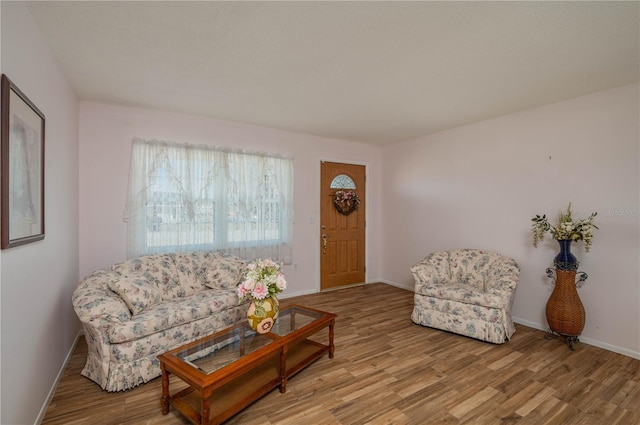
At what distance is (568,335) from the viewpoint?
306cm

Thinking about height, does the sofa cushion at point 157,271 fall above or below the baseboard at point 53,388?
above

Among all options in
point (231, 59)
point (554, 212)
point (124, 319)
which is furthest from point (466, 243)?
point (124, 319)

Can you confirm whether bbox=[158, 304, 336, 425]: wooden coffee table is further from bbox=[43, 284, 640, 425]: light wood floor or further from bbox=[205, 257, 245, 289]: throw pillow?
bbox=[205, 257, 245, 289]: throw pillow

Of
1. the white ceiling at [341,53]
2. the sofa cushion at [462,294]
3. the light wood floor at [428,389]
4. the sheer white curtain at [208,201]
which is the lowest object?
the light wood floor at [428,389]

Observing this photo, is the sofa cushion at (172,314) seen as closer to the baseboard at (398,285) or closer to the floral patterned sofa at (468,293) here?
the floral patterned sofa at (468,293)

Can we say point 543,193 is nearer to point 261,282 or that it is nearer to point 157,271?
point 261,282

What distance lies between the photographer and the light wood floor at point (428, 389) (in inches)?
80.0

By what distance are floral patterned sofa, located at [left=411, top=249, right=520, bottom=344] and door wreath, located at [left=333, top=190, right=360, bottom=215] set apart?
1729mm

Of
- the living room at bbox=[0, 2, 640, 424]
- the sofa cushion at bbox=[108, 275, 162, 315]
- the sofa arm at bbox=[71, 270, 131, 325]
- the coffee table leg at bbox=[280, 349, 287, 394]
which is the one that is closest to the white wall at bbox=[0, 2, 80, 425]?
the living room at bbox=[0, 2, 640, 424]

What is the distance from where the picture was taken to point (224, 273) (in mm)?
3396

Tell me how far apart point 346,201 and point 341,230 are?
0.53 m

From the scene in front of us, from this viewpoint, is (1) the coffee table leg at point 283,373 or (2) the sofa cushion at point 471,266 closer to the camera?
(1) the coffee table leg at point 283,373

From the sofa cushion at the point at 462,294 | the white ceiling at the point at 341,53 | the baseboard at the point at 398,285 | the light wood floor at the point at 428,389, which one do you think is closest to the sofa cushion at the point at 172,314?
the light wood floor at the point at 428,389

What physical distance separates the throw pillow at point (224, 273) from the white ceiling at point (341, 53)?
6.09 ft
